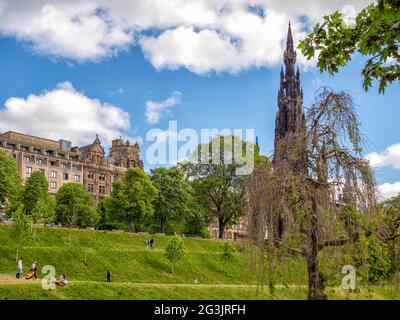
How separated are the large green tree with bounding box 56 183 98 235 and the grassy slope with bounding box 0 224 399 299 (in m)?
19.7

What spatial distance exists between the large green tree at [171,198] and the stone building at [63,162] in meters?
32.0

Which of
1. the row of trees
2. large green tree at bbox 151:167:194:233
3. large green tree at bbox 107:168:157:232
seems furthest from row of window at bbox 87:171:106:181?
large green tree at bbox 107:168:157:232

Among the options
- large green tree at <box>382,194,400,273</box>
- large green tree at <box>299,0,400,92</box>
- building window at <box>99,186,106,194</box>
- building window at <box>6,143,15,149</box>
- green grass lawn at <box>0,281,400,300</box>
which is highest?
building window at <box>6,143,15,149</box>

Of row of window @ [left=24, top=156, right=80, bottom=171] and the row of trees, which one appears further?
row of window @ [left=24, top=156, right=80, bottom=171]

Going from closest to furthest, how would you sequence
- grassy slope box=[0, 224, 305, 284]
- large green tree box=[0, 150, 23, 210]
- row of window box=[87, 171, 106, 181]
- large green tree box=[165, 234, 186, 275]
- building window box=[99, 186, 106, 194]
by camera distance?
1. grassy slope box=[0, 224, 305, 284]
2. large green tree box=[165, 234, 186, 275]
3. large green tree box=[0, 150, 23, 210]
4. row of window box=[87, 171, 106, 181]
5. building window box=[99, 186, 106, 194]

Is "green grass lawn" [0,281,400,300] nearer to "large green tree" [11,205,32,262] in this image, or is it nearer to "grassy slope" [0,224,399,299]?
"grassy slope" [0,224,399,299]

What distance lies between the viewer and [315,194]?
20.7m

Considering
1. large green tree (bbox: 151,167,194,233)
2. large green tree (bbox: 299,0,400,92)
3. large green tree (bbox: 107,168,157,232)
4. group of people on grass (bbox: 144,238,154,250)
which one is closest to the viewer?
large green tree (bbox: 299,0,400,92)

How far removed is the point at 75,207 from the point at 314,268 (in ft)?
240

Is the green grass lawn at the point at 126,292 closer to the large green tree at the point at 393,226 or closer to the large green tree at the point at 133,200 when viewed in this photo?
the large green tree at the point at 393,226

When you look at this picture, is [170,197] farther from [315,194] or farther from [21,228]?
[315,194]

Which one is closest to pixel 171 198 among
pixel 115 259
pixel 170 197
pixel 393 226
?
pixel 170 197

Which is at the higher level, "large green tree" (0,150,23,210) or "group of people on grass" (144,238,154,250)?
"large green tree" (0,150,23,210)

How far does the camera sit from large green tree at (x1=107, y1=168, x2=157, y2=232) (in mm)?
83125
